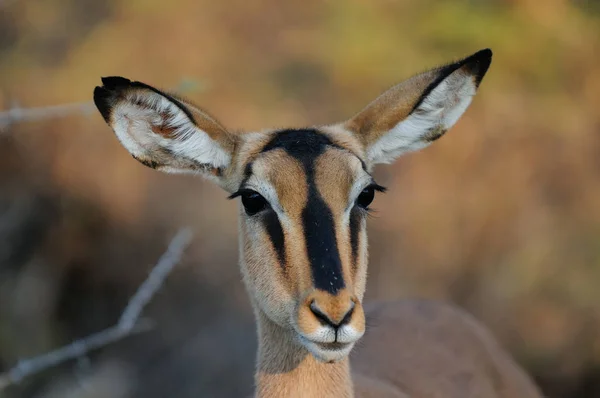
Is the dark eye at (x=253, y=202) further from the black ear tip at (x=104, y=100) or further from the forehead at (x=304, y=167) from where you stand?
the black ear tip at (x=104, y=100)

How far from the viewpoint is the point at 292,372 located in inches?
163

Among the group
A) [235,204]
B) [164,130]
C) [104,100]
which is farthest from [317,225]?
[235,204]

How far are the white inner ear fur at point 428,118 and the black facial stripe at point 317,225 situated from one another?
0.44 meters

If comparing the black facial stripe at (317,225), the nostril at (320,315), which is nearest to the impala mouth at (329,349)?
the nostril at (320,315)

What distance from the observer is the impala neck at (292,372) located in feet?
13.6

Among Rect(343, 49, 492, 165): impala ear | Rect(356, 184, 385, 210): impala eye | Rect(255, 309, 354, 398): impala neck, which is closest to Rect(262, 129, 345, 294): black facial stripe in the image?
Rect(356, 184, 385, 210): impala eye

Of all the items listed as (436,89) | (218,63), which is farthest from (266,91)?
(436,89)

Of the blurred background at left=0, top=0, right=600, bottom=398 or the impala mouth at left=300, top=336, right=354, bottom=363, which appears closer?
the impala mouth at left=300, top=336, right=354, bottom=363

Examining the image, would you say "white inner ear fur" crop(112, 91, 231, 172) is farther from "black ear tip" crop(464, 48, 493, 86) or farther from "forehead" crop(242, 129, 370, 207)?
"black ear tip" crop(464, 48, 493, 86)

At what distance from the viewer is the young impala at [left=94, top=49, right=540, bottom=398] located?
365 cm

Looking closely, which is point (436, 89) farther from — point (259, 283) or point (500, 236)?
point (500, 236)

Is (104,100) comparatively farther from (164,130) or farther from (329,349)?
(329,349)

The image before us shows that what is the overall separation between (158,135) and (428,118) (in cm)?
141

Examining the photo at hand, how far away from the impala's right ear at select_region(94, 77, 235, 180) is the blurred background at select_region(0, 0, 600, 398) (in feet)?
14.8
